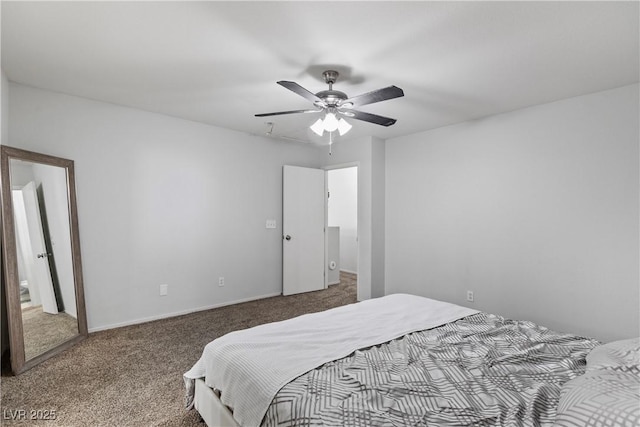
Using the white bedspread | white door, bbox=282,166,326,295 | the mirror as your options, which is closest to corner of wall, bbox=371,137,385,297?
white door, bbox=282,166,326,295

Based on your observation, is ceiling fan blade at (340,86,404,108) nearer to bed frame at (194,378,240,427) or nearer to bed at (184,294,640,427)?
bed at (184,294,640,427)

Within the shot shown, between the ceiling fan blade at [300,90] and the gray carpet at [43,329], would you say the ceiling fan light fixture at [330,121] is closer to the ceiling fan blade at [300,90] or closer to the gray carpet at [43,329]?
the ceiling fan blade at [300,90]

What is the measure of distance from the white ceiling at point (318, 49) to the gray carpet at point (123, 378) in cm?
240

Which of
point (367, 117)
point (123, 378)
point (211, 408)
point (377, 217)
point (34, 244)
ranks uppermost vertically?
point (367, 117)

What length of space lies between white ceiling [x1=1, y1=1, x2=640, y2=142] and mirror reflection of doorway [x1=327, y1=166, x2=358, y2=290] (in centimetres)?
386

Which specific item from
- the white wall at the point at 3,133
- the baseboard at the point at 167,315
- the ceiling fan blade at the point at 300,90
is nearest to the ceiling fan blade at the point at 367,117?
the ceiling fan blade at the point at 300,90

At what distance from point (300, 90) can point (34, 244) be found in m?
2.60

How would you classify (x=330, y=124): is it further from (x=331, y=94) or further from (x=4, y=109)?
(x=4, y=109)

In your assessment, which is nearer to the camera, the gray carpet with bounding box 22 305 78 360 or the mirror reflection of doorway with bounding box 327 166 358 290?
the gray carpet with bounding box 22 305 78 360

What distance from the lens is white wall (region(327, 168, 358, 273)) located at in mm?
6957

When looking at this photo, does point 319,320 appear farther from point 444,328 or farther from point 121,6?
point 121,6

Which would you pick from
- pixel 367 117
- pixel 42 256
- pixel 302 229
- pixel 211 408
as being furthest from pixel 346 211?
pixel 211 408

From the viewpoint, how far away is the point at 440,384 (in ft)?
4.50

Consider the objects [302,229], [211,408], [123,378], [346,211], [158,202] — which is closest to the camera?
[211,408]
